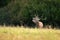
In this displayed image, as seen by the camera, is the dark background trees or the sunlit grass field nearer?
the sunlit grass field

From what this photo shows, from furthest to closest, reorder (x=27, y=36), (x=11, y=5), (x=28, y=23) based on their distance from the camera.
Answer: (x=11, y=5)
(x=28, y=23)
(x=27, y=36)

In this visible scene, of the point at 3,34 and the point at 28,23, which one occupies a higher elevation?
the point at 3,34

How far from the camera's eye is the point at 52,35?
9797mm

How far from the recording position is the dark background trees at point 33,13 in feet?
74.0

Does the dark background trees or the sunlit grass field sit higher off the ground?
the sunlit grass field

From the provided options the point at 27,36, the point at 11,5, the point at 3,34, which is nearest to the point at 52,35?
the point at 27,36

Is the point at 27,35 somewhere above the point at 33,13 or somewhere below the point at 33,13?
above

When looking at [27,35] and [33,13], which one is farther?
[33,13]

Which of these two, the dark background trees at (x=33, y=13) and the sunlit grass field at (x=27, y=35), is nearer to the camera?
the sunlit grass field at (x=27, y=35)

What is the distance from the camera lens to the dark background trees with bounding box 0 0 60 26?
22.6m

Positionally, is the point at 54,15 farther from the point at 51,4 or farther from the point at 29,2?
the point at 29,2

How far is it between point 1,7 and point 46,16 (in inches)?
191

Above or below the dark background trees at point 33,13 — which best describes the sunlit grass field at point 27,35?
above

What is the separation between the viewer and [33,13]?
2300cm
